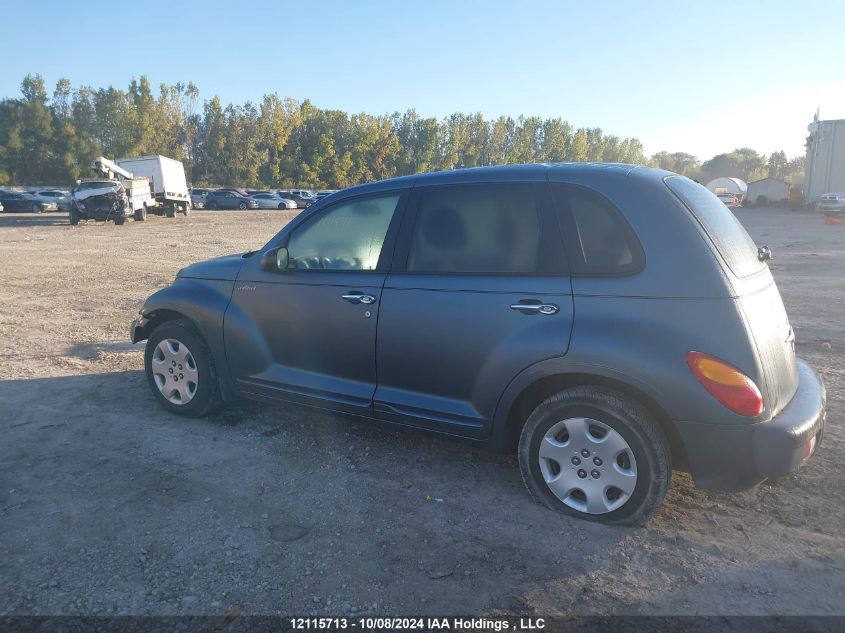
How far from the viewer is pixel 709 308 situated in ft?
9.91

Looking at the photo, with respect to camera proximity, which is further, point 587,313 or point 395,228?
point 395,228

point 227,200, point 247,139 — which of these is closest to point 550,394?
point 227,200

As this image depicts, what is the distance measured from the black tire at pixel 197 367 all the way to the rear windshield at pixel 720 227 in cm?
340

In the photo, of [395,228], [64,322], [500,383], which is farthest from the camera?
[64,322]

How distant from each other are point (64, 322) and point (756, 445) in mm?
8104

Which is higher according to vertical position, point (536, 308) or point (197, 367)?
point (536, 308)

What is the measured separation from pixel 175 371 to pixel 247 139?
75.5 m

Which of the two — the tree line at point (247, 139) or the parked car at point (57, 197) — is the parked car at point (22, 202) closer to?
the parked car at point (57, 197)

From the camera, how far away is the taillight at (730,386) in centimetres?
296

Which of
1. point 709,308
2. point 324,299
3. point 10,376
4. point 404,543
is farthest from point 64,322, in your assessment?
point 709,308

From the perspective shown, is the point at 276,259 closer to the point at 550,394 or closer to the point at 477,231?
the point at 477,231

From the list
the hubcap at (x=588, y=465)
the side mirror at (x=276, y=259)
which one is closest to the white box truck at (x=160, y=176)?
the side mirror at (x=276, y=259)

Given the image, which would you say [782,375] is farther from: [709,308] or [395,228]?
[395,228]

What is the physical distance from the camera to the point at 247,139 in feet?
245
